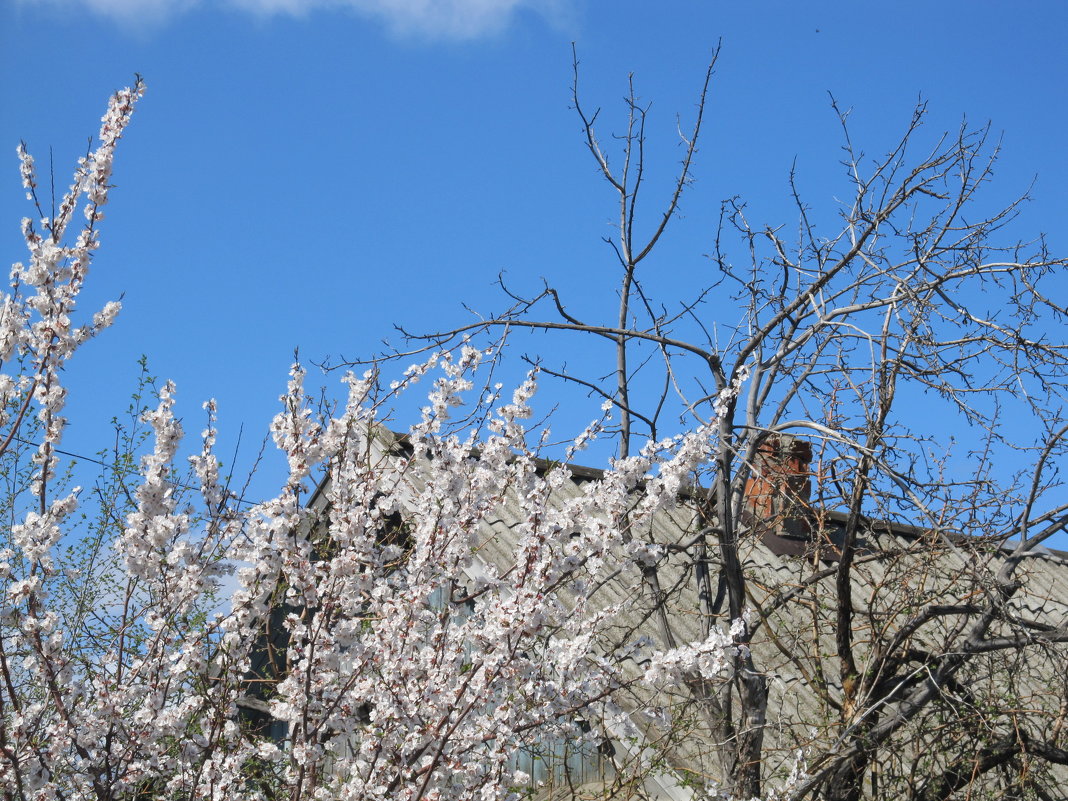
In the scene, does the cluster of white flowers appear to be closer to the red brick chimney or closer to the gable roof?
the gable roof

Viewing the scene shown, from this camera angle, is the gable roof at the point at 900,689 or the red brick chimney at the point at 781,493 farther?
the red brick chimney at the point at 781,493

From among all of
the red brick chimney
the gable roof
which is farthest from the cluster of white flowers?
the red brick chimney

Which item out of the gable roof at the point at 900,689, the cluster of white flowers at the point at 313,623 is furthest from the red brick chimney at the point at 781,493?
the cluster of white flowers at the point at 313,623

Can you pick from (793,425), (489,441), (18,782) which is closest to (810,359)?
(793,425)

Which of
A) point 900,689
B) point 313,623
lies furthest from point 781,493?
point 313,623

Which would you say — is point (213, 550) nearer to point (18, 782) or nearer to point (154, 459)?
point (154, 459)

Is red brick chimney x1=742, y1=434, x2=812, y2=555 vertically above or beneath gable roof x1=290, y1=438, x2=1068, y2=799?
above

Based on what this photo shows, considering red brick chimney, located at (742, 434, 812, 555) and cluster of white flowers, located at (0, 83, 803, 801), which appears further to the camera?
red brick chimney, located at (742, 434, 812, 555)

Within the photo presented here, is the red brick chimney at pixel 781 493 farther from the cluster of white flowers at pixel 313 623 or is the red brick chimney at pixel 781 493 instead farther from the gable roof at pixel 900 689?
the cluster of white flowers at pixel 313 623

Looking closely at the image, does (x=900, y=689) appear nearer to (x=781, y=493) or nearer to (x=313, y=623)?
(x=781, y=493)

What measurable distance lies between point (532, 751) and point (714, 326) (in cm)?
259

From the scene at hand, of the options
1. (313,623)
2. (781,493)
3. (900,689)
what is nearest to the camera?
(313,623)

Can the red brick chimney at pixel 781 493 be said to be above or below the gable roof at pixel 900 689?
above

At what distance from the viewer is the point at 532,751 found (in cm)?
531
